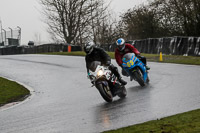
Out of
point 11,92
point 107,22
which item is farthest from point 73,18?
point 11,92

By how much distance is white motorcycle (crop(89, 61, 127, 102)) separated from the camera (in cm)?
895

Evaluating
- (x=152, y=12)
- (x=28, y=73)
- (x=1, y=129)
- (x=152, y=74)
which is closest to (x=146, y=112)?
(x=1, y=129)

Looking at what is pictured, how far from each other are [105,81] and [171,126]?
320 centimetres

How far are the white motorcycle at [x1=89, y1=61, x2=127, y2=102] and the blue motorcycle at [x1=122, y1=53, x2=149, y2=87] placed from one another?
2.03 m

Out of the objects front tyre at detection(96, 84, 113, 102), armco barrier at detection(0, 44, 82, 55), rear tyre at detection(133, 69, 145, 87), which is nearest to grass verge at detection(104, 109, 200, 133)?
front tyre at detection(96, 84, 113, 102)

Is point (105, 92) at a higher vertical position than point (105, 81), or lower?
lower

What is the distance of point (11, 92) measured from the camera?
1202 centimetres

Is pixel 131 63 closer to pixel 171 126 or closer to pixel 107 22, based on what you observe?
pixel 171 126

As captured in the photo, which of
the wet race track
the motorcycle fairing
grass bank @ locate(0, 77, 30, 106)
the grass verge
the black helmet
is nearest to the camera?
the grass verge

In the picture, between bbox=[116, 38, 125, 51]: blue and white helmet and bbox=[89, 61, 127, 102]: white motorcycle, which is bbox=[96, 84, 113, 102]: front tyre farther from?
bbox=[116, 38, 125, 51]: blue and white helmet

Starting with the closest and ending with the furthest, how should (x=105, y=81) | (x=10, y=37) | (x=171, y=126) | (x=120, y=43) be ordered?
(x=171, y=126), (x=105, y=81), (x=120, y=43), (x=10, y=37)

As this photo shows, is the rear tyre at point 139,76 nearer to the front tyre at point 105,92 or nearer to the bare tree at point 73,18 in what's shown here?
the front tyre at point 105,92

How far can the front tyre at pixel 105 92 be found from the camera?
8987 mm

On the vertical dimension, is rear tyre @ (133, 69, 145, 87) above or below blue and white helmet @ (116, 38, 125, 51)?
below
